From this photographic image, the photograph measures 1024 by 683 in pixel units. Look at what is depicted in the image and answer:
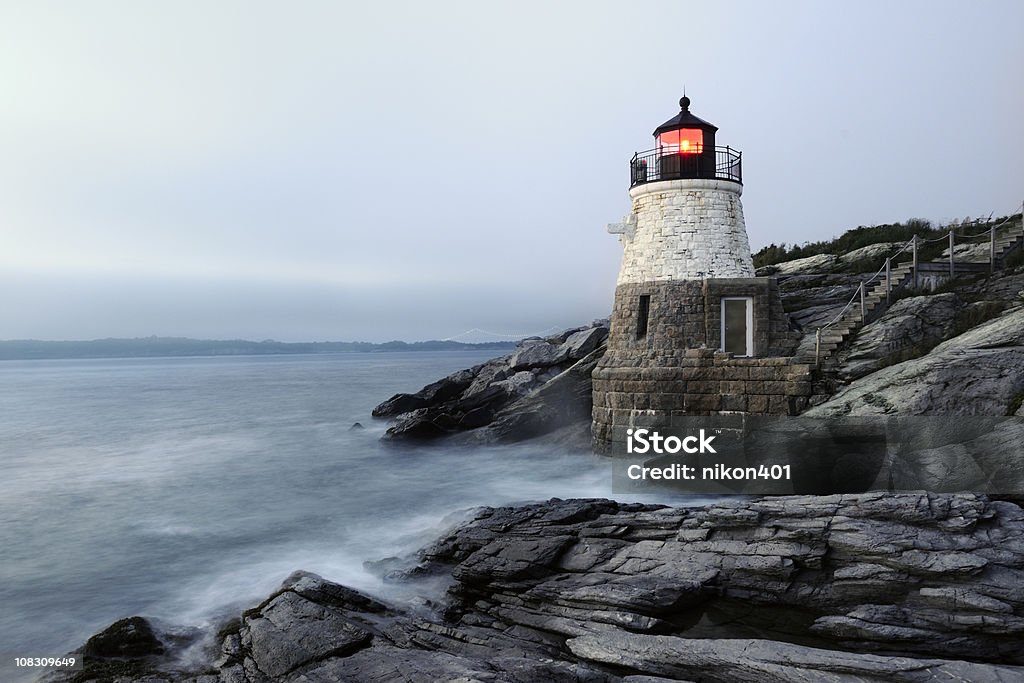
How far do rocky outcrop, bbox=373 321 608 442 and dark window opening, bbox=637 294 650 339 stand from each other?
14.2ft

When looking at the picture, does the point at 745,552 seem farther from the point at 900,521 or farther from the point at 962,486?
the point at 962,486

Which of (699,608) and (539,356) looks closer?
(699,608)

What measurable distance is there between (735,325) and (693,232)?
261cm

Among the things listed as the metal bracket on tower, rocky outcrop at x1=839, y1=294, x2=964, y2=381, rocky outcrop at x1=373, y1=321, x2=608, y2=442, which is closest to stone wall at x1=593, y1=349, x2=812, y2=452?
rocky outcrop at x1=839, y1=294, x2=964, y2=381

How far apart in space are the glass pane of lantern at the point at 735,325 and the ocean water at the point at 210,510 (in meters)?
4.50

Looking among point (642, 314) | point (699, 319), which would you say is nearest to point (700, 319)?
point (699, 319)

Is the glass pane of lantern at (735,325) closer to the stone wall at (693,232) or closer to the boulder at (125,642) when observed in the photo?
the stone wall at (693,232)

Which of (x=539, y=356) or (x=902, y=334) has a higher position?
(x=902, y=334)

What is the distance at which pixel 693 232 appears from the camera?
54.2 feet

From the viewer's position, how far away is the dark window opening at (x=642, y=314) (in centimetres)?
1706

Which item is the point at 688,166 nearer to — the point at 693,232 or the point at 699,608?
the point at 693,232

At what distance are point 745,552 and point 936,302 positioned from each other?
10130 millimetres

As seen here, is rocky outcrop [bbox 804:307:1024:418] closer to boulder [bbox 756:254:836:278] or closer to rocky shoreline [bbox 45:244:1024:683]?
rocky shoreline [bbox 45:244:1024:683]

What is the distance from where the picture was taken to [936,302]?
15.0m
